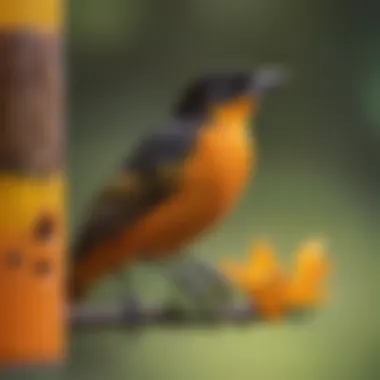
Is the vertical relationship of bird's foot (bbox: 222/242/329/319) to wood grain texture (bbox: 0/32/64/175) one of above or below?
below

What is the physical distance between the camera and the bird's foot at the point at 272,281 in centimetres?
111

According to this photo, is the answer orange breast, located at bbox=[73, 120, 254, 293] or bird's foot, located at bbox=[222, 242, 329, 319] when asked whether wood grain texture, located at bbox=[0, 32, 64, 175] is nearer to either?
orange breast, located at bbox=[73, 120, 254, 293]

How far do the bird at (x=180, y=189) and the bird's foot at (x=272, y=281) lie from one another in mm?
26

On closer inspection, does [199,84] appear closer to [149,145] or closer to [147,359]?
[149,145]

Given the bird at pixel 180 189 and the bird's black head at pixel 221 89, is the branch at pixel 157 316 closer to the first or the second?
the bird at pixel 180 189

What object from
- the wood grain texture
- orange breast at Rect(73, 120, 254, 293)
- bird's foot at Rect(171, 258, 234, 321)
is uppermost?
the wood grain texture

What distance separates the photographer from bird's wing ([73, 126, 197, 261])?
107 centimetres

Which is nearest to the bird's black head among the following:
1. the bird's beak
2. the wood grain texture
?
the bird's beak

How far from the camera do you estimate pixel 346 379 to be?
3.73ft

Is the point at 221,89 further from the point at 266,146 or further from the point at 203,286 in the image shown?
the point at 203,286

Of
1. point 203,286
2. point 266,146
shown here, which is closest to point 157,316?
point 203,286

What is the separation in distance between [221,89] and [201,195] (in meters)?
0.11

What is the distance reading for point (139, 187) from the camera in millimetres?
1084

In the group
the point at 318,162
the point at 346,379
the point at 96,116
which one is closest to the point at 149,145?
the point at 96,116
